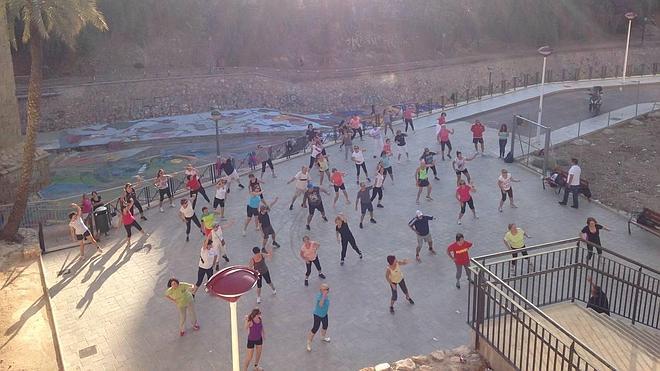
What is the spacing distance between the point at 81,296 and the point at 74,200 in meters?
13.3

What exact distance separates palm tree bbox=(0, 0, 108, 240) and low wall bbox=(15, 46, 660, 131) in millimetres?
23517

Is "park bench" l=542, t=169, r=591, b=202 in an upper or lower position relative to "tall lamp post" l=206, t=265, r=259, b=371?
lower

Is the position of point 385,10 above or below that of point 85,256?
above

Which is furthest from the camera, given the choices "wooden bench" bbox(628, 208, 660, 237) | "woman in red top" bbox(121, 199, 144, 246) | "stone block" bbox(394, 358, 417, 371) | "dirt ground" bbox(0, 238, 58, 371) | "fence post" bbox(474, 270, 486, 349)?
"wooden bench" bbox(628, 208, 660, 237)

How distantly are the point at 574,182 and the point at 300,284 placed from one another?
29.9 feet

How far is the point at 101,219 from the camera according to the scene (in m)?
17.0

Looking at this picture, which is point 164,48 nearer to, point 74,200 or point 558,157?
point 74,200

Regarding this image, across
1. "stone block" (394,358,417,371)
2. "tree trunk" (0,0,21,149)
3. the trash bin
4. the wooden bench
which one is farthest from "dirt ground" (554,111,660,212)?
"tree trunk" (0,0,21,149)

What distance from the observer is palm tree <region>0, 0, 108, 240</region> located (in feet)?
56.2

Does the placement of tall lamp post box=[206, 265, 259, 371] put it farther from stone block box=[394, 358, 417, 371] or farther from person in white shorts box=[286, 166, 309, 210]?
person in white shorts box=[286, 166, 309, 210]

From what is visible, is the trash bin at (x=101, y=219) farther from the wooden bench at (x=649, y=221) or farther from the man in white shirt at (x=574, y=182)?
the wooden bench at (x=649, y=221)

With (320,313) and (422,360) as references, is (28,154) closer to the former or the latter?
(320,313)

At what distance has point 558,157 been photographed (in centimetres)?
2309

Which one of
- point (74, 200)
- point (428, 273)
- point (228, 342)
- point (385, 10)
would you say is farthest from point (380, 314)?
point (385, 10)
